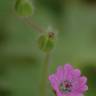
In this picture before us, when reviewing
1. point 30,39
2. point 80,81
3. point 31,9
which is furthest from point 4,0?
point 80,81

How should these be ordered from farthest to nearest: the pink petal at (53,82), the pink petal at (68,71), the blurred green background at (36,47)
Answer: the blurred green background at (36,47) < the pink petal at (68,71) < the pink petal at (53,82)

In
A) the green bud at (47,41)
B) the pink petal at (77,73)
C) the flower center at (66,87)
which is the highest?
the green bud at (47,41)

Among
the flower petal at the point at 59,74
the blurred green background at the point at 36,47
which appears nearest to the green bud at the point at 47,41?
the flower petal at the point at 59,74

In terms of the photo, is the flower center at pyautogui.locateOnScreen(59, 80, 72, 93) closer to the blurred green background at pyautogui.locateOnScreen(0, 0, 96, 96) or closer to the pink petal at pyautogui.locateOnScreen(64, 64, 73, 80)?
the pink petal at pyautogui.locateOnScreen(64, 64, 73, 80)

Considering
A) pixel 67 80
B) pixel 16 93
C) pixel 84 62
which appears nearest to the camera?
pixel 67 80

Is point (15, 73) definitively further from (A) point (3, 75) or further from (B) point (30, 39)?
(B) point (30, 39)

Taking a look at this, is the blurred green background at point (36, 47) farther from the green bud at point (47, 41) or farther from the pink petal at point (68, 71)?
the green bud at point (47, 41)
